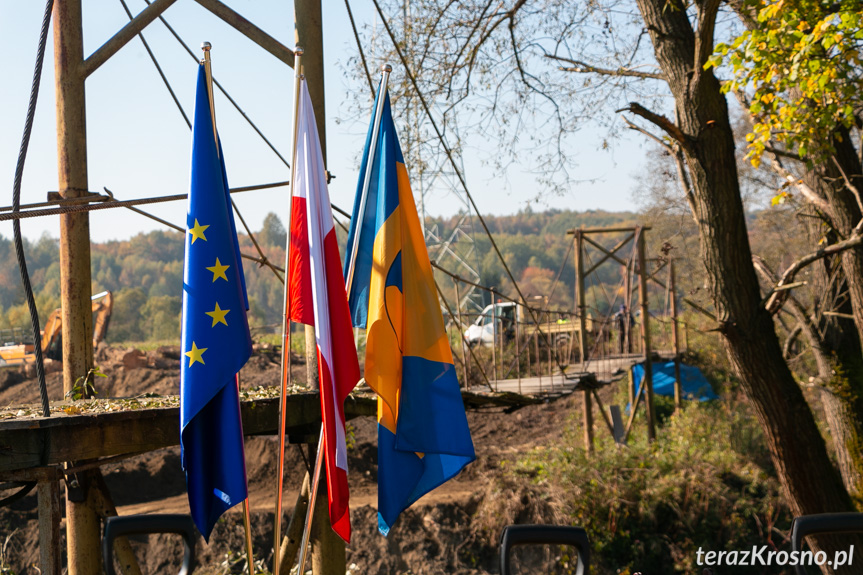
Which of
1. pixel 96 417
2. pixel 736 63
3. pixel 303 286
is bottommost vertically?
pixel 96 417

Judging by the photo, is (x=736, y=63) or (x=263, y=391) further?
(x=736, y=63)

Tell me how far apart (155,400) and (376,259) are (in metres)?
1.39

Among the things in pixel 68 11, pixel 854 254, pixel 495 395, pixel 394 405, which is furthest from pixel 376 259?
pixel 854 254

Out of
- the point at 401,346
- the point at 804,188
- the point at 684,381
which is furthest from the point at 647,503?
the point at 401,346

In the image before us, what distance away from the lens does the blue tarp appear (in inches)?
633

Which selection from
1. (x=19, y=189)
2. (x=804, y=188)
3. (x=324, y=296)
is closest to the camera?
(x=19, y=189)

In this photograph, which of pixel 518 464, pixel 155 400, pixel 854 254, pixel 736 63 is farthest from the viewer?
pixel 518 464

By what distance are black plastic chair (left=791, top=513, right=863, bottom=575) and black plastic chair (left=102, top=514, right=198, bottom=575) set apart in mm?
2001

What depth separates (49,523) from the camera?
2.84 m

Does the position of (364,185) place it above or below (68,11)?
below

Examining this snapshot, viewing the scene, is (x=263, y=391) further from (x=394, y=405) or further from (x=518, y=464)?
(x=518, y=464)

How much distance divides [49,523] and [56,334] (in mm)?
14667

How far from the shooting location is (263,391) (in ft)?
13.1

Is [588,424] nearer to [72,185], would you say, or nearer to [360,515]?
[360,515]
